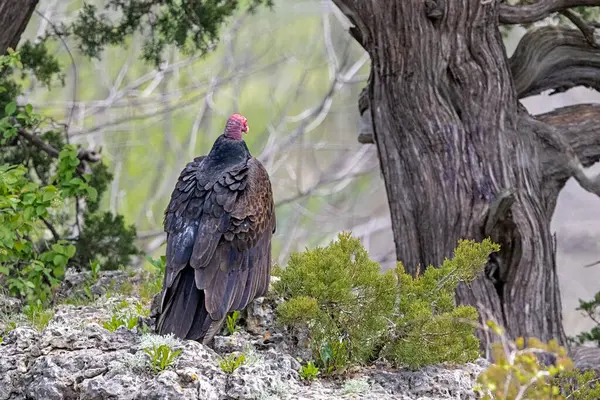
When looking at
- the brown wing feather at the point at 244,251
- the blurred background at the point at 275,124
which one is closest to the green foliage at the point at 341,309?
the brown wing feather at the point at 244,251

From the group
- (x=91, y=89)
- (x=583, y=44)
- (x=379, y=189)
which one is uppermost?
(x=91, y=89)

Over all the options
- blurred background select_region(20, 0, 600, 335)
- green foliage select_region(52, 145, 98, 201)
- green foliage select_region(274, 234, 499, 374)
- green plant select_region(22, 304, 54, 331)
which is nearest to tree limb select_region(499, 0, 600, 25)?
green foliage select_region(274, 234, 499, 374)

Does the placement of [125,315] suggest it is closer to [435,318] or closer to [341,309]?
[341,309]

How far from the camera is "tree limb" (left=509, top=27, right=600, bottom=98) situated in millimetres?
7121

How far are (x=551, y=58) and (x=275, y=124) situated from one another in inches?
298

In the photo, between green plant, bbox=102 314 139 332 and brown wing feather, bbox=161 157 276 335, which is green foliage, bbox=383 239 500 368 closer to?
brown wing feather, bbox=161 157 276 335

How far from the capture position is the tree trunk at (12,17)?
21.8ft

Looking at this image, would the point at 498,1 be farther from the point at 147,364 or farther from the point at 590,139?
the point at 147,364

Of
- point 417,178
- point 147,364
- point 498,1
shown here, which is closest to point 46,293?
point 147,364

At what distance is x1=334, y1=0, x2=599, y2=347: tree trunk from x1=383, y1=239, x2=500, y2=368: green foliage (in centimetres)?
152

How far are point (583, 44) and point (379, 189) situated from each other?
348 inches

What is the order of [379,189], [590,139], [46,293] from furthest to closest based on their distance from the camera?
[379,189], [590,139], [46,293]

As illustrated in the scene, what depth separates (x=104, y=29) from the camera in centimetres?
774

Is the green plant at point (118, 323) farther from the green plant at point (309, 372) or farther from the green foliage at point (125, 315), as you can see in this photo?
the green plant at point (309, 372)
